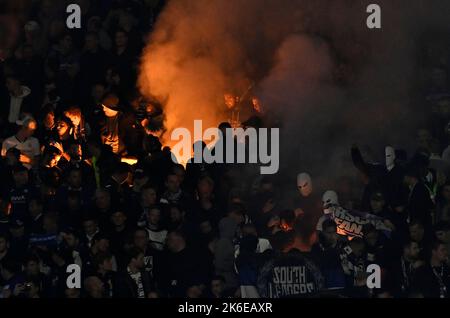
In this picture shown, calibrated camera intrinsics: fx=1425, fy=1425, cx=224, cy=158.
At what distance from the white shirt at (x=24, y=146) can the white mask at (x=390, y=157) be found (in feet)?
11.0

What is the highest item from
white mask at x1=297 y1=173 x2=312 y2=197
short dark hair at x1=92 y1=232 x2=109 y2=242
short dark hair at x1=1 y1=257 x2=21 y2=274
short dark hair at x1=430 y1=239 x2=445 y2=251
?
white mask at x1=297 y1=173 x2=312 y2=197

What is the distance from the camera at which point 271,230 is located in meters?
13.1

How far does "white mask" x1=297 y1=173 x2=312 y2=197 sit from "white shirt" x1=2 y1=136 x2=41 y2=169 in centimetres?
254

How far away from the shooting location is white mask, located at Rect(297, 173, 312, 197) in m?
13.5

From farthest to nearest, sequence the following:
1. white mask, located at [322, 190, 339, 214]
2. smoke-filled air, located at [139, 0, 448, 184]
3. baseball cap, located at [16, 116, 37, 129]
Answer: smoke-filled air, located at [139, 0, 448, 184], baseball cap, located at [16, 116, 37, 129], white mask, located at [322, 190, 339, 214]

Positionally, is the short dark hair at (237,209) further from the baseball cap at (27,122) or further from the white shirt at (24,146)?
the baseball cap at (27,122)

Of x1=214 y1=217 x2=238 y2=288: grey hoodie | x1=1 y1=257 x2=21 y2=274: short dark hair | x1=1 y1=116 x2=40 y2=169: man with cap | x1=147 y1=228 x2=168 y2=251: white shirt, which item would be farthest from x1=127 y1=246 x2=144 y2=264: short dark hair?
x1=1 y1=116 x2=40 y2=169: man with cap

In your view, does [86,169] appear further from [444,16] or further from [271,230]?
[444,16]

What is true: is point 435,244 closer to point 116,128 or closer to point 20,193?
point 116,128

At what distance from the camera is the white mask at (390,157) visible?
13.5m

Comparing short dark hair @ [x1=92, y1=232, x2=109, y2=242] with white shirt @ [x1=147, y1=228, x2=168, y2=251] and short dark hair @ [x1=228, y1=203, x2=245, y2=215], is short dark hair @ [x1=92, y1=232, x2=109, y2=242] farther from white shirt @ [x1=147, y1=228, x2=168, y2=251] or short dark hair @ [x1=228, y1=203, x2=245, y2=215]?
short dark hair @ [x1=228, y1=203, x2=245, y2=215]

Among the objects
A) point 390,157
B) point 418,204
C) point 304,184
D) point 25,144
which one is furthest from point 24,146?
point 418,204

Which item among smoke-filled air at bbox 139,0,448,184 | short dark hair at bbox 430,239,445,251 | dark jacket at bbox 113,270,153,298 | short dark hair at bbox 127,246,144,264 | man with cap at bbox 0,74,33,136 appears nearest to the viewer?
dark jacket at bbox 113,270,153,298

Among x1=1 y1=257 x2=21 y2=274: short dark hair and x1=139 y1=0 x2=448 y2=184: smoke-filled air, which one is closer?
x1=1 y1=257 x2=21 y2=274: short dark hair
